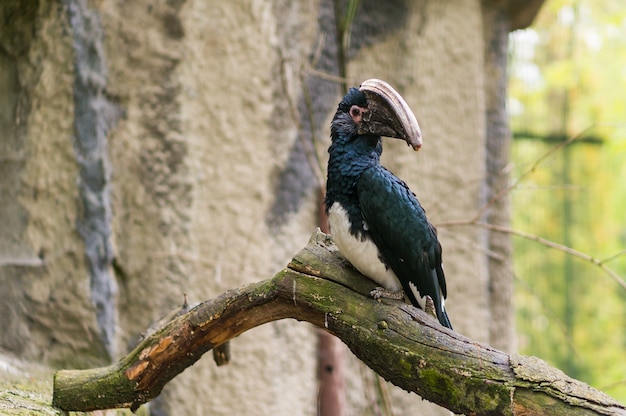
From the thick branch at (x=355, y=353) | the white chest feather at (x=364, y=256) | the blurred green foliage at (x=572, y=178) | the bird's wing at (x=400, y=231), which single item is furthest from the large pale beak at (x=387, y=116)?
the blurred green foliage at (x=572, y=178)

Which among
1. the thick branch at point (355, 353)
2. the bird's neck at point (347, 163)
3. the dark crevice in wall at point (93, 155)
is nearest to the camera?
the thick branch at point (355, 353)

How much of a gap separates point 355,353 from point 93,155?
5.04ft

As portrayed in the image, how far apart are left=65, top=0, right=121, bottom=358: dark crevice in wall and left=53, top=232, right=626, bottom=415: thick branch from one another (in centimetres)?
81

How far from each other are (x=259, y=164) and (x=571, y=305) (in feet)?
13.1

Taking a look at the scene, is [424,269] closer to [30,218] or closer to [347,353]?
[347,353]

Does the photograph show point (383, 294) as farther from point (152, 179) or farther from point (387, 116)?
point (152, 179)

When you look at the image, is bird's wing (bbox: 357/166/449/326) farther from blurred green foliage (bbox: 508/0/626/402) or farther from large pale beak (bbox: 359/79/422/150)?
blurred green foliage (bbox: 508/0/626/402)

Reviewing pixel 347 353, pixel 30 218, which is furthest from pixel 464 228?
pixel 30 218

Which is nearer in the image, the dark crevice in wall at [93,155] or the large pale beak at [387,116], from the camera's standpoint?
the large pale beak at [387,116]

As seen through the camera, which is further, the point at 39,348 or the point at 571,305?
the point at 571,305

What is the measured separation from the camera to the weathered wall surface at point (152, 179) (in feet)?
9.75

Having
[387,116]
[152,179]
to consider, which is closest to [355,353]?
[387,116]

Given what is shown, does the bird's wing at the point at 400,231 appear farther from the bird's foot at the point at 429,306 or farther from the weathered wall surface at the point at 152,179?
the weathered wall surface at the point at 152,179

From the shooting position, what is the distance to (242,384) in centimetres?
310
